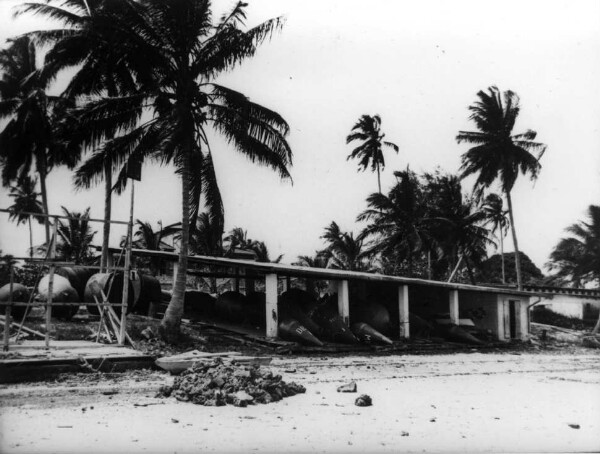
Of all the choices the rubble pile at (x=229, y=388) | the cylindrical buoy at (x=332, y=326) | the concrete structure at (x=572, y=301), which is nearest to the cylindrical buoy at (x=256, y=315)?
the cylindrical buoy at (x=332, y=326)

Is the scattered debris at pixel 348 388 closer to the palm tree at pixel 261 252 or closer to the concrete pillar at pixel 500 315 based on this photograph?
the concrete pillar at pixel 500 315

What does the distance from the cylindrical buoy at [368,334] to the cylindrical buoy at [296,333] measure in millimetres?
2638

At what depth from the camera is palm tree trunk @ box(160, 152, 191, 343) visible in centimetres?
1772

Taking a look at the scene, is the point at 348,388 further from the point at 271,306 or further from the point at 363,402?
the point at 271,306

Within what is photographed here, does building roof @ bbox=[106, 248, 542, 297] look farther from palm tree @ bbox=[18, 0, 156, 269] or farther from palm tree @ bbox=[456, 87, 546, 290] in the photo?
palm tree @ bbox=[456, 87, 546, 290]

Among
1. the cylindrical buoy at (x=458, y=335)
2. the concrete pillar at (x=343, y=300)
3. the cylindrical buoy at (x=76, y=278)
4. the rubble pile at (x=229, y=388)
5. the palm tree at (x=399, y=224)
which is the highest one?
the palm tree at (x=399, y=224)

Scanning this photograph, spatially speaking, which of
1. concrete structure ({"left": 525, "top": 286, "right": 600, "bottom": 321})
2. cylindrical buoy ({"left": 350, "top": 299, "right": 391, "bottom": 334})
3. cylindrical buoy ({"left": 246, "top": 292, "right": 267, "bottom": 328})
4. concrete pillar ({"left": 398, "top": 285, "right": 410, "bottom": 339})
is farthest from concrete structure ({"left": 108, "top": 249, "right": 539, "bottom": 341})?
concrete structure ({"left": 525, "top": 286, "right": 600, "bottom": 321})

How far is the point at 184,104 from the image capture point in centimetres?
1733

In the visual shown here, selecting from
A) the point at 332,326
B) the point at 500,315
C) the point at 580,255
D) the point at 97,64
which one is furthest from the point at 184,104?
the point at 580,255

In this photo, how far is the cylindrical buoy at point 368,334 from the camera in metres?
21.3

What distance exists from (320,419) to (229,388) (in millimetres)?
1878

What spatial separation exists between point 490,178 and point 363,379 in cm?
2457

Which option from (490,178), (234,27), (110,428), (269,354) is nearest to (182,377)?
(110,428)

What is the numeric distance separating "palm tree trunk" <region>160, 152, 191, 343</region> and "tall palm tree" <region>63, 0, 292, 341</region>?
0.03m
